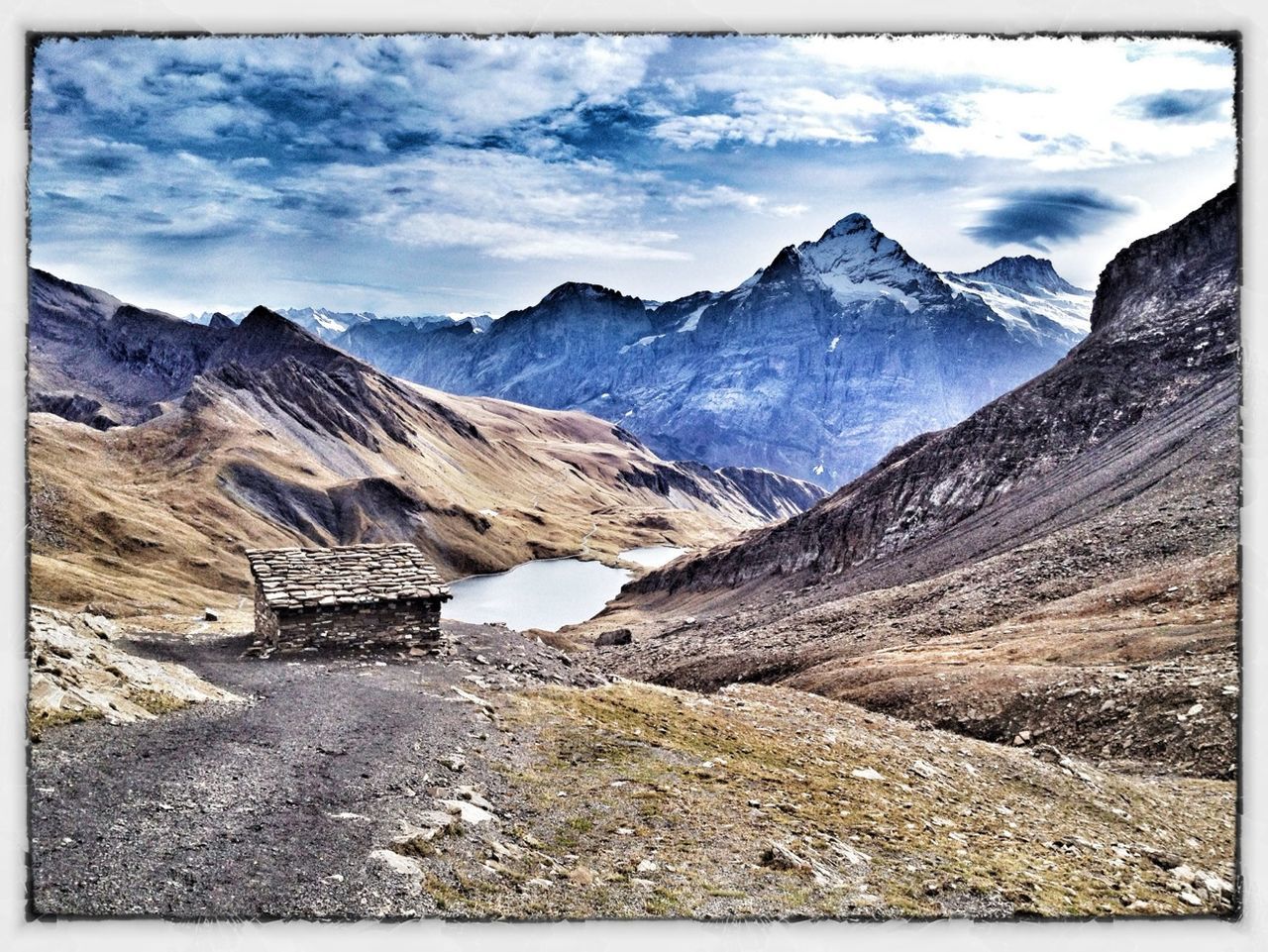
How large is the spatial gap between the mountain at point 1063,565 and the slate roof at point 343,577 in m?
8.97

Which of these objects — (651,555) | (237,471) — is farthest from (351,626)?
(651,555)

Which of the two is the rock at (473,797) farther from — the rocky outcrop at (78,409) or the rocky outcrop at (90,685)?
the rocky outcrop at (78,409)

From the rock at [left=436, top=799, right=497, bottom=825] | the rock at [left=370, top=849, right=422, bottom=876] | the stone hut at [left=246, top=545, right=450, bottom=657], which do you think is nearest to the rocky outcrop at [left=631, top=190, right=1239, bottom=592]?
the stone hut at [left=246, top=545, right=450, bottom=657]

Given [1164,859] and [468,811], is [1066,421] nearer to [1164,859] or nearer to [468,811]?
[1164,859]

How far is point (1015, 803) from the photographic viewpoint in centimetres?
1000

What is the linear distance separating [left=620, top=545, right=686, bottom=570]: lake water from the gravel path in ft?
377

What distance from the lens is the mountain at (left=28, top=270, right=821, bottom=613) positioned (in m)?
46.0

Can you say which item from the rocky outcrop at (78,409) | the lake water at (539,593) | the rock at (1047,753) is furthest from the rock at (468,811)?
the rocky outcrop at (78,409)

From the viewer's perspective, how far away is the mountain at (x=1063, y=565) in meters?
12.8

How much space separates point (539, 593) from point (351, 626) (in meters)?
85.0

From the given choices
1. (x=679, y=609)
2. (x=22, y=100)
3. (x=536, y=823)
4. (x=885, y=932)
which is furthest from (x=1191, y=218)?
(x=679, y=609)

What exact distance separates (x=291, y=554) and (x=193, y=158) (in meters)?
6.59

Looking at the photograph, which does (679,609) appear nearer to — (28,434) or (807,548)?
(807,548)

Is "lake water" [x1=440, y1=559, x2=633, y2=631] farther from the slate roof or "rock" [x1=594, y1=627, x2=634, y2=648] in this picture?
the slate roof
